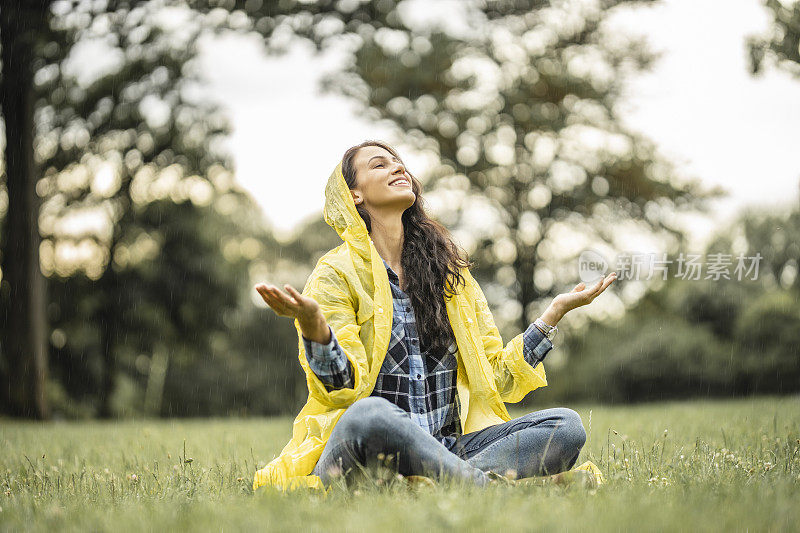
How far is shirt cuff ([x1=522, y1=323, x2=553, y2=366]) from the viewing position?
361cm

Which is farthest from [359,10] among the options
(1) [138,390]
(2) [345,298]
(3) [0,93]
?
(1) [138,390]

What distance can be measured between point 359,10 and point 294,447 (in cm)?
873

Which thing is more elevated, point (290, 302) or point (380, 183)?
point (380, 183)

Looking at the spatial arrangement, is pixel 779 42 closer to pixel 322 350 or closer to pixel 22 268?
pixel 322 350

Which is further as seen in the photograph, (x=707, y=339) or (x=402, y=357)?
(x=707, y=339)

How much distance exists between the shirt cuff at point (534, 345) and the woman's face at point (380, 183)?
2.71 feet

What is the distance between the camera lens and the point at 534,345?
3.63 m

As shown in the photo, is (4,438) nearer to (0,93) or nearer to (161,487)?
(161,487)

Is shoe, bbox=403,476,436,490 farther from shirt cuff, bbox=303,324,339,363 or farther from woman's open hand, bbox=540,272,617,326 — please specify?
woman's open hand, bbox=540,272,617,326

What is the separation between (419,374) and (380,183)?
943 mm

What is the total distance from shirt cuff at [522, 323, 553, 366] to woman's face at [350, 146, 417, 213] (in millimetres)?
826

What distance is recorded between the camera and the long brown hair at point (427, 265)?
3.60m

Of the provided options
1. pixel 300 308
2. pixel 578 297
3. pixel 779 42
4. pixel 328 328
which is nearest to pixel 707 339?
pixel 779 42

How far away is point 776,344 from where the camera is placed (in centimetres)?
1351
